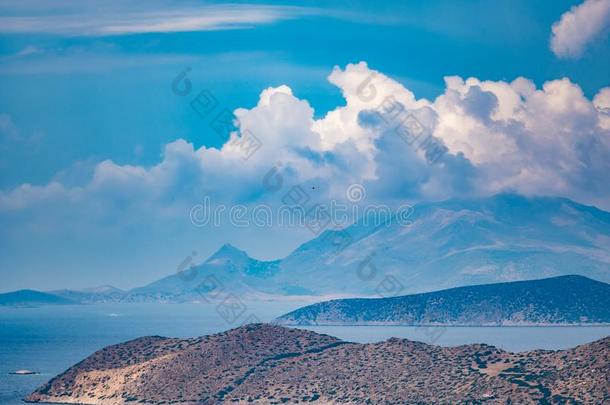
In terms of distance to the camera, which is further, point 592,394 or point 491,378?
point 491,378

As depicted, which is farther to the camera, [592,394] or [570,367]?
[570,367]

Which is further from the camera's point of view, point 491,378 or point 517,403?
point 491,378

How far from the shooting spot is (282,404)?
7854 inches

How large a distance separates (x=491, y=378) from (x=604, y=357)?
1995cm

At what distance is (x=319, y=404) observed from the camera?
19912 centimetres

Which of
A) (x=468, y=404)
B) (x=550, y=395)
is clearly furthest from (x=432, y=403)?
(x=550, y=395)

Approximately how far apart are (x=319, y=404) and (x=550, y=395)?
3975 cm

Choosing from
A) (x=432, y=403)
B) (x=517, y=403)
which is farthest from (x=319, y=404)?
(x=517, y=403)

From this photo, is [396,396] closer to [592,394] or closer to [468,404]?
[468,404]

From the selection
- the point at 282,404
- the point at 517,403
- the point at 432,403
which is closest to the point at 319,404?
the point at 282,404

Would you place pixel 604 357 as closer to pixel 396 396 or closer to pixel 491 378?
pixel 491 378

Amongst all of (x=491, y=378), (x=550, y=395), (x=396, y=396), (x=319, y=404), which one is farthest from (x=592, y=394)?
(x=319, y=404)

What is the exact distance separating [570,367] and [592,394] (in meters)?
14.7

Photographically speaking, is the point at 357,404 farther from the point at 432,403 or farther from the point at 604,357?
the point at 604,357
